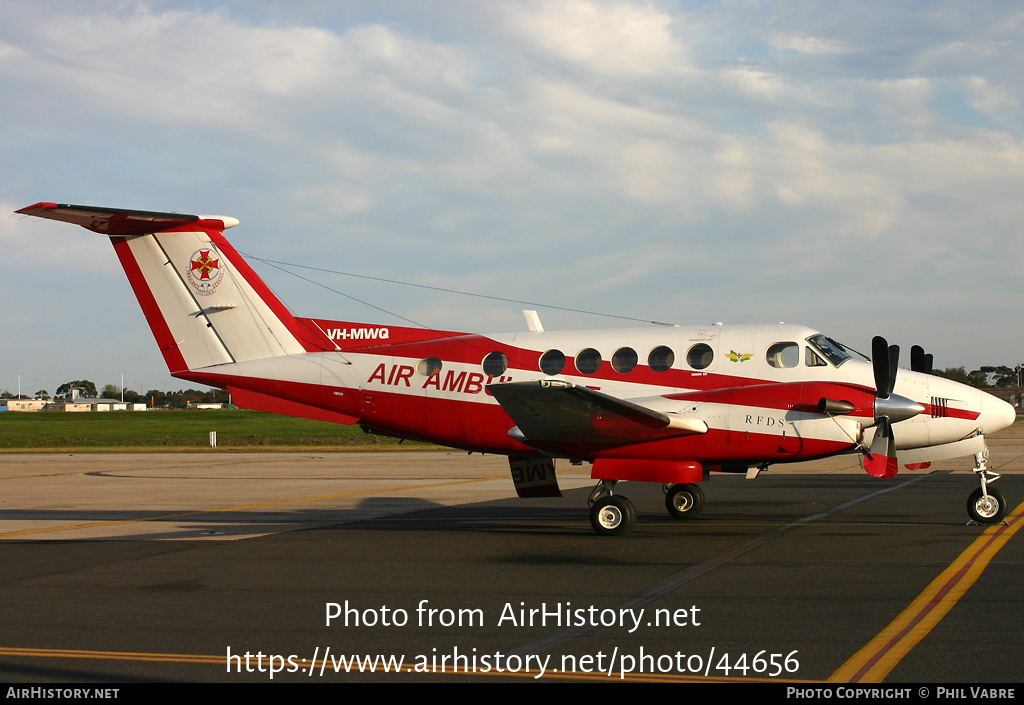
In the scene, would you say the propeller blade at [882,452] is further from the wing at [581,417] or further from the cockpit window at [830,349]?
the wing at [581,417]

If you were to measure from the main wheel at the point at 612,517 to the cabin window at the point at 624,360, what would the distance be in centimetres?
214

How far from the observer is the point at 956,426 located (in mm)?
12102

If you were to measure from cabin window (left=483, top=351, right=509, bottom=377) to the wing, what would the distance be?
1416 mm

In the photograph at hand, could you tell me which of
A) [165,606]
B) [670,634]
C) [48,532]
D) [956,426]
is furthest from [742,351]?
[48,532]

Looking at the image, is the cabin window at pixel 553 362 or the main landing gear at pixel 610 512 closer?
the main landing gear at pixel 610 512

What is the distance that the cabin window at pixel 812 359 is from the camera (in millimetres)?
12805

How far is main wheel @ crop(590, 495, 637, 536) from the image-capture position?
1234 cm

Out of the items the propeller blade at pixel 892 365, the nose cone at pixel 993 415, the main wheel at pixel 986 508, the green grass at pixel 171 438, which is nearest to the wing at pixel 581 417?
the propeller blade at pixel 892 365

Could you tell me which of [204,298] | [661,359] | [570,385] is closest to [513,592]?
[570,385]

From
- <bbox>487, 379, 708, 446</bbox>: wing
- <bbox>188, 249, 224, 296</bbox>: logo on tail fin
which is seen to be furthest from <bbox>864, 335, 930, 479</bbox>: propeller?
<bbox>188, 249, 224, 296</bbox>: logo on tail fin

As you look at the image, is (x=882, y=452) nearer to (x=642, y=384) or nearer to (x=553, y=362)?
(x=642, y=384)

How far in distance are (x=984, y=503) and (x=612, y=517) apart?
546cm

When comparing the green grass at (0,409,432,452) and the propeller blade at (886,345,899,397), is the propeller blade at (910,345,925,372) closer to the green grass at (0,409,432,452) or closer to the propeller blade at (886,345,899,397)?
the propeller blade at (886,345,899,397)

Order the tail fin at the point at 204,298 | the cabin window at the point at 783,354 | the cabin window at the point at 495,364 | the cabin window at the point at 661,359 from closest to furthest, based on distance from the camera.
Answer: the cabin window at the point at 783,354
the cabin window at the point at 661,359
the cabin window at the point at 495,364
the tail fin at the point at 204,298
